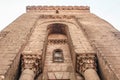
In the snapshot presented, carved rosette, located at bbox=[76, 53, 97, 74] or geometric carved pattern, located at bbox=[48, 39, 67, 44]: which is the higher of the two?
geometric carved pattern, located at bbox=[48, 39, 67, 44]

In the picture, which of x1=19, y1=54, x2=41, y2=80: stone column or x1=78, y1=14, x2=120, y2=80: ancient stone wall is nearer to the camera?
x1=78, y1=14, x2=120, y2=80: ancient stone wall

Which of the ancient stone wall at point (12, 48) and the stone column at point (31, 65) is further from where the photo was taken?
the stone column at point (31, 65)

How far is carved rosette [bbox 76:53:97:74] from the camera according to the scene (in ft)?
31.9

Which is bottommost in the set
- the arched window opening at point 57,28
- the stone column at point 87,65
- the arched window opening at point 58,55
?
the stone column at point 87,65

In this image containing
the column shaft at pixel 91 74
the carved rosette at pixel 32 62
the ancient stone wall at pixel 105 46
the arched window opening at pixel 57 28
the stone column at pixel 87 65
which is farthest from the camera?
the arched window opening at pixel 57 28

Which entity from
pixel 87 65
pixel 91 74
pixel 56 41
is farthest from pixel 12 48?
pixel 56 41

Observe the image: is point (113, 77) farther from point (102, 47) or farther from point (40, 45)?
point (40, 45)

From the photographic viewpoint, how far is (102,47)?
10305 mm

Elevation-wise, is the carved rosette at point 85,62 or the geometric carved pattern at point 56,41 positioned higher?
the geometric carved pattern at point 56,41

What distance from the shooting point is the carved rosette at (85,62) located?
9.71 m

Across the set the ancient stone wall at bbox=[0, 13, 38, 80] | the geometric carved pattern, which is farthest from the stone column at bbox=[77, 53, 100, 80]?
the geometric carved pattern

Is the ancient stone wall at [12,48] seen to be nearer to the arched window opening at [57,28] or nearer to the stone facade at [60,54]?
the stone facade at [60,54]

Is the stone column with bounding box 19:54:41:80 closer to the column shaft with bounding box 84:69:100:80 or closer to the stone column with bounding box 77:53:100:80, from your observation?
the stone column with bounding box 77:53:100:80

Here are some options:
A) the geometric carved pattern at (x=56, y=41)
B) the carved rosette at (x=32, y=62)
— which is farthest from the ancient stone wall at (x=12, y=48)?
the geometric carved pattern at (x=56, y=41)
